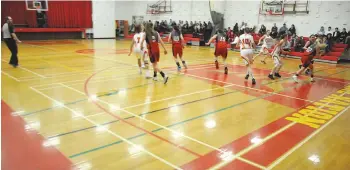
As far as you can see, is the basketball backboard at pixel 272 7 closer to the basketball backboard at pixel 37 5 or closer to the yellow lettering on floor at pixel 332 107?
the yellow lettering on floor at pixel 332 107

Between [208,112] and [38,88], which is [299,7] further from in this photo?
[38,88]

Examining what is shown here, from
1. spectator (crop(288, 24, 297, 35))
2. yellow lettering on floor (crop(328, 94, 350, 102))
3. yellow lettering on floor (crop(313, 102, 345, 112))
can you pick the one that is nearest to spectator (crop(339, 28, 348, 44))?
spectator (crop(288, 24, 297, 35))

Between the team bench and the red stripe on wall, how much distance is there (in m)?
21.2

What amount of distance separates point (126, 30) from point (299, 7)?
19009mm

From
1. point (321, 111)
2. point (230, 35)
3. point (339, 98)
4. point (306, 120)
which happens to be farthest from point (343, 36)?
point (306, 120)

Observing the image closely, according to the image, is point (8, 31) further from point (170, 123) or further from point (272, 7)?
point (272, 7)

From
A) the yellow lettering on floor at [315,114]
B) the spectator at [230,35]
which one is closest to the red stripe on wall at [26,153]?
the yellow lettering on floor at [315,114]

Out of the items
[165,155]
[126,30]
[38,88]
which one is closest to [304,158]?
[165,155]

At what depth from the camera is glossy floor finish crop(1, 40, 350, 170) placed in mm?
4008

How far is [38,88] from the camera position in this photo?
7695 millimetres

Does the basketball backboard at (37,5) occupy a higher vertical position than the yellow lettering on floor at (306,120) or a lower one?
higher

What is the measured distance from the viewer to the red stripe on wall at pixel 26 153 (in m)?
3.64

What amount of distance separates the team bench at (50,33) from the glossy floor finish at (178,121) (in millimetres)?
15991

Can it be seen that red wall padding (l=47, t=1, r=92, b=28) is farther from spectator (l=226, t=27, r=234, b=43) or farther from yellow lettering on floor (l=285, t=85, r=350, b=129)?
yellow lettering on floor (l=285, t=85, r=350, b=129)
